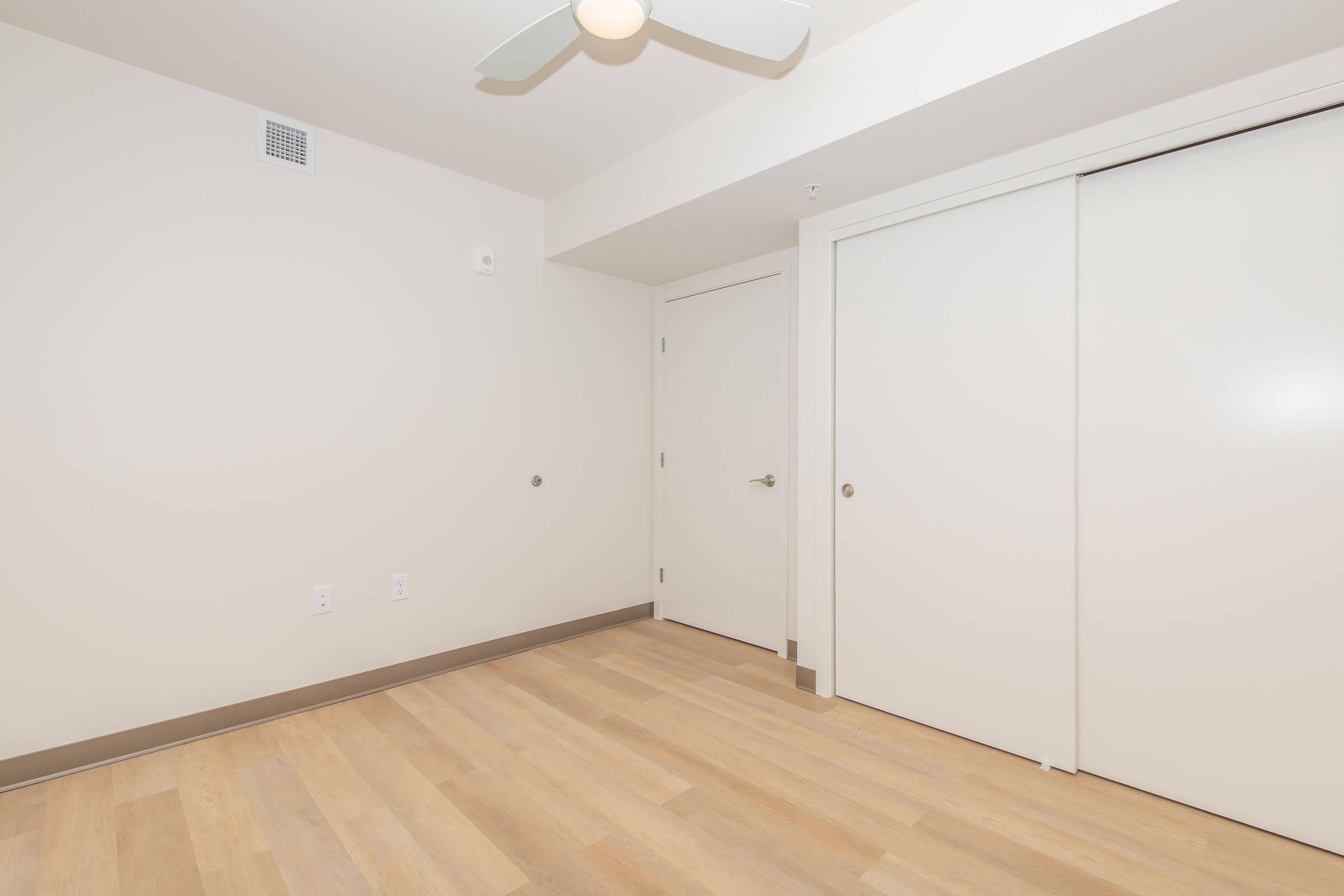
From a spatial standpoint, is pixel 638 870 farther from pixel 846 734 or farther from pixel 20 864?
pixel 20 864

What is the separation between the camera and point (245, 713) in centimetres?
243

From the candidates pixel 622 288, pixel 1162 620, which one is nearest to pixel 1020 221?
pixel 1162 620

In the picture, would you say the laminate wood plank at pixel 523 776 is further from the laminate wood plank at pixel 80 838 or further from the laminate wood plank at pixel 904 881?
the laminate wood plank at pixel 80 838

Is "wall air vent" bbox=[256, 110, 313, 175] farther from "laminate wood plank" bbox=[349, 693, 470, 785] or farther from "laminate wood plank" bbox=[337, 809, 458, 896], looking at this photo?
"laminate wood plank" bbox=[337, 809, 458, 896]

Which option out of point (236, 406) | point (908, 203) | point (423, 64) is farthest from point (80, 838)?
point (908, 203)

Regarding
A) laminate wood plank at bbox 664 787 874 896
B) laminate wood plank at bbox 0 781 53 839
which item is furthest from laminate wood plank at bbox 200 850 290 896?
laminate wood plank at bbox 664 787 874 896

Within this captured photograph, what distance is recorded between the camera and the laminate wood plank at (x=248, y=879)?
1529 mm

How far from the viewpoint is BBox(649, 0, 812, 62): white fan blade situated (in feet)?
4.88

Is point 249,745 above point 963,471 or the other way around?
the other way around

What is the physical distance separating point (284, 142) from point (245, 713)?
243 centimetres

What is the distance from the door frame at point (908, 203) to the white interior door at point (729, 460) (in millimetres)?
227

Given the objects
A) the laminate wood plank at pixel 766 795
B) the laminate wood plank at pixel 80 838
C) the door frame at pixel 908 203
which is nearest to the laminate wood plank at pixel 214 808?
the laminate wood plank at pixel 80 838

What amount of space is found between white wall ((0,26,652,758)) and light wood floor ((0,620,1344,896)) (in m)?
0.42

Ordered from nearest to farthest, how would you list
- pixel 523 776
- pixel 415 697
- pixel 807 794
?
pixel 807 794 < pixel 523 776 < pixel 415 697
